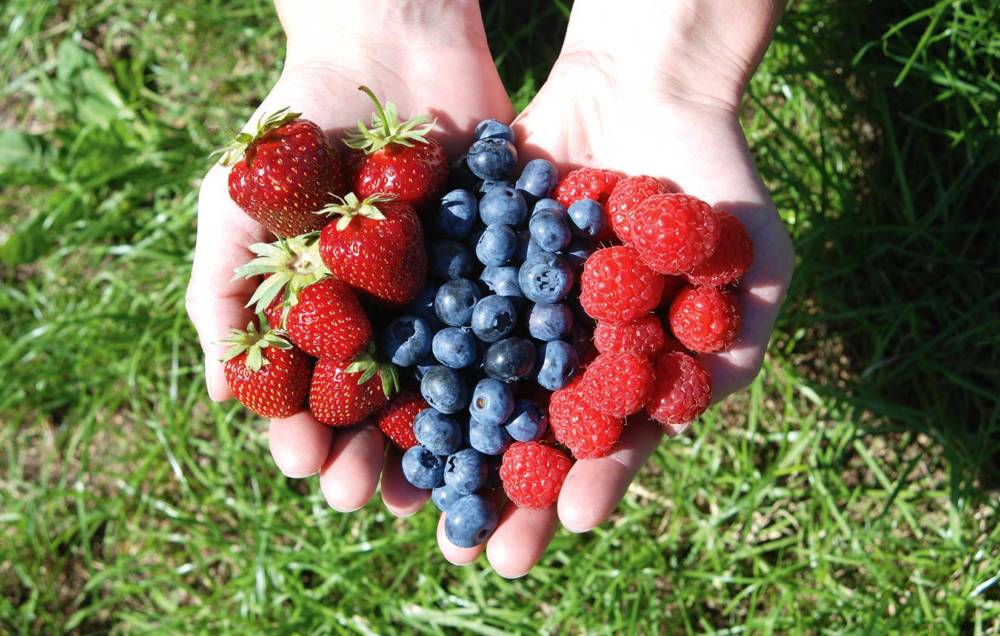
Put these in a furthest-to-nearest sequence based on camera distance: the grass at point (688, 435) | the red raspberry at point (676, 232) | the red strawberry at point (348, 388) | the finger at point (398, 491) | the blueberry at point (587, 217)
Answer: the grass at point (688, 435) < the finger at point (398, 491) < the blueberry at point (587, 217) < the red strawberry at point (348, 388) < the red raspberry at point (676, 232)

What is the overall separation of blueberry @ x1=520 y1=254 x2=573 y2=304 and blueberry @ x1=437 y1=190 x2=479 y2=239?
0.24 m

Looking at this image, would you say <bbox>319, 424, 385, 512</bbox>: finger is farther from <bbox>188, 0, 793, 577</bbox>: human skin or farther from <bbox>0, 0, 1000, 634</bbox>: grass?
<bbox>0, 0, 1000, 634</bbox>: grass

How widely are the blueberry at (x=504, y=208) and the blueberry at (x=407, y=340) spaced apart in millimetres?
332

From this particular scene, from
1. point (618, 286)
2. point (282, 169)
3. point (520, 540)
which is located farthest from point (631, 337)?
point (282, 169)

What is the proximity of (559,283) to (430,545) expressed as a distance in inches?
48.4

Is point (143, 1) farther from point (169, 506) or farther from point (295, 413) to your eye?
point (295, 413)

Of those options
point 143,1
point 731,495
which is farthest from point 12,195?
point 731,495

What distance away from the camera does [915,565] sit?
281cm

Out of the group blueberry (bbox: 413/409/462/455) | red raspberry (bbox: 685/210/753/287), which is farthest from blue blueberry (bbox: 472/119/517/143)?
blueberry (bbox: 413/409/462/455)

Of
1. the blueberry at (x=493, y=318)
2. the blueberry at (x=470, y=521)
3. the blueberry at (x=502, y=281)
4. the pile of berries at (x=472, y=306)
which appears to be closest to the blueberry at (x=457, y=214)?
the pile of berries at (x=472, y=306)

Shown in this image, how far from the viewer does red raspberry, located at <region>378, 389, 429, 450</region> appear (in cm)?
237

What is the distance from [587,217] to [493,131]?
1.34 feet

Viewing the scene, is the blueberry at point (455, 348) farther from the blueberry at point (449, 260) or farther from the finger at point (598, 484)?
the finger at point (598, 484)

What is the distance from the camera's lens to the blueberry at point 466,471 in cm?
225
